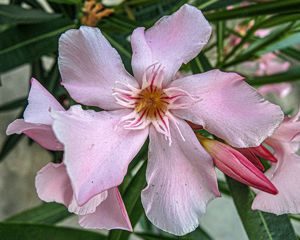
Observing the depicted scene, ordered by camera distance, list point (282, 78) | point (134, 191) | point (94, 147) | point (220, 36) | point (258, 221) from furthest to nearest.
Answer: point (220, 36), point (282, 78), point (134, 191), point (258, 221), point (94, 147)

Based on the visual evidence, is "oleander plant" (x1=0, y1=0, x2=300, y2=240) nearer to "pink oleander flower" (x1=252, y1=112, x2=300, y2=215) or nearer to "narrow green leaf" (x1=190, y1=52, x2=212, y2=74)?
"pink oleander flower" (x1=252, y1=112, x2=300, y2=215)

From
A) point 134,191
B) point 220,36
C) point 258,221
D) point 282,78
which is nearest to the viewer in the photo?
point 258,221

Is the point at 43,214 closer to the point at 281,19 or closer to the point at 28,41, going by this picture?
the point at 28,41

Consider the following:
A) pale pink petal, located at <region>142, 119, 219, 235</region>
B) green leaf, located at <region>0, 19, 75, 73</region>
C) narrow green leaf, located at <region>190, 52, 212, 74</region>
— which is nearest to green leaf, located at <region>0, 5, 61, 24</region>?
green leaf, located at <region>0, 19, 75, 73</region>

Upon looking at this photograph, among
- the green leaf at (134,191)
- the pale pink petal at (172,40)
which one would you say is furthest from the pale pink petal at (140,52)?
the green leaf at (134,191)

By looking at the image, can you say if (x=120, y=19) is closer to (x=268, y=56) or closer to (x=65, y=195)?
(x=65, y=195)

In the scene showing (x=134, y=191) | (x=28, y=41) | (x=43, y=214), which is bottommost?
(x=43, y=214)

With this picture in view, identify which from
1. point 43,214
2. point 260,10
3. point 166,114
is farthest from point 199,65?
point 43,214
